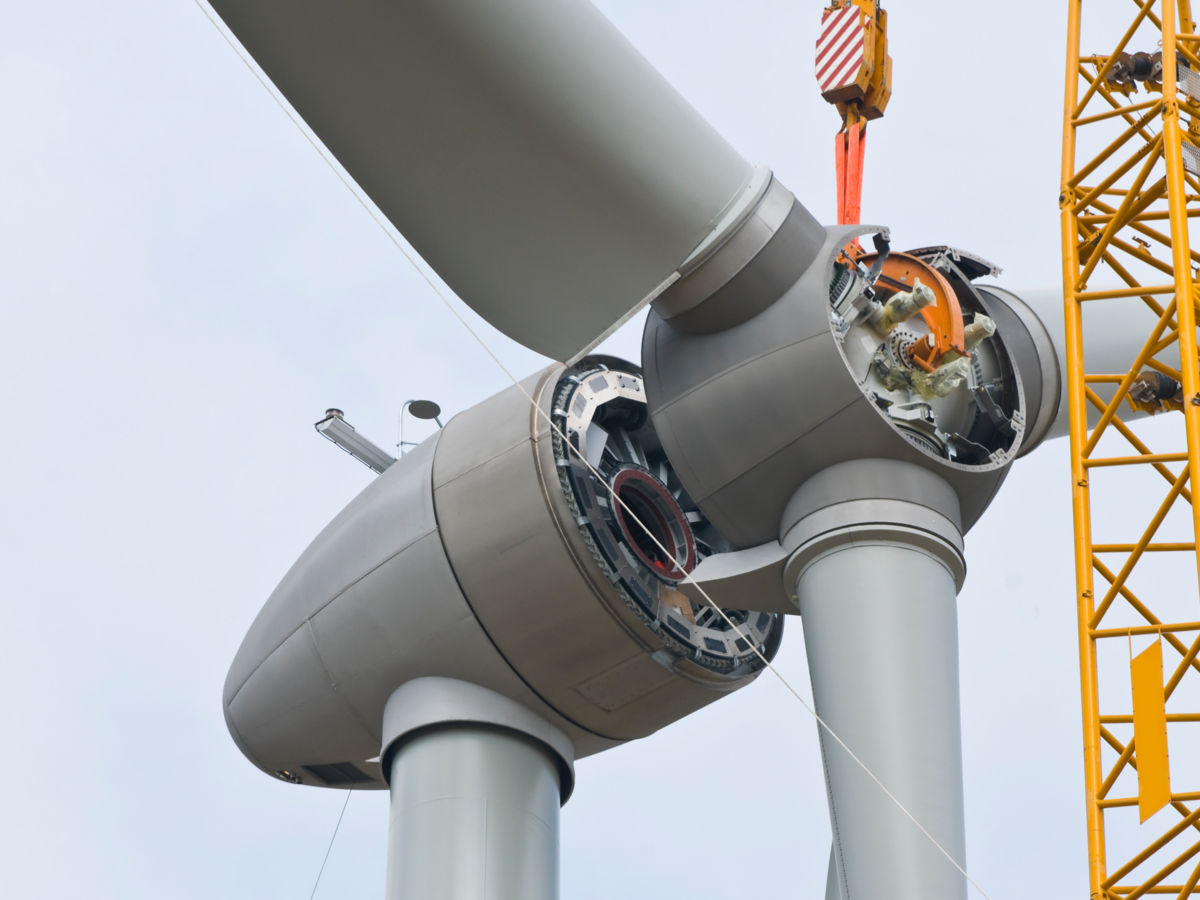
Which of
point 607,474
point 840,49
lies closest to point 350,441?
point 607,474

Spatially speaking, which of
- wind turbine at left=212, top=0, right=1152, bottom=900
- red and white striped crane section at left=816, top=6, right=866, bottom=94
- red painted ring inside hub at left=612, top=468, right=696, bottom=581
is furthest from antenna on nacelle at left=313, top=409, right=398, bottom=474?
red and white striped crane section at left=816, top=6, right=866, bottom=94

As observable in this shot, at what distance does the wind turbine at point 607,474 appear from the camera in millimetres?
12875

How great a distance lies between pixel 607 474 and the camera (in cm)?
1661

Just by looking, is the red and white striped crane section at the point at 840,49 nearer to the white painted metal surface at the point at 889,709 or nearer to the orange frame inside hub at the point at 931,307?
the orange frame inside hub at the point at 931,307

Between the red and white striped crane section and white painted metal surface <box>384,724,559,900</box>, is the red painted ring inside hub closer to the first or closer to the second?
white painted metal surface <box>384,724,559,900</box>

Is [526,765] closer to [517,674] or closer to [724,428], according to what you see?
[517,674]

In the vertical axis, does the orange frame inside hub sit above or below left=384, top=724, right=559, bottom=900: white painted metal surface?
above

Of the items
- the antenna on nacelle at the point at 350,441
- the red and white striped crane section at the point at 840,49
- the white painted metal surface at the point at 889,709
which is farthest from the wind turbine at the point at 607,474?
the red and white striped crane section at the point at 840,49

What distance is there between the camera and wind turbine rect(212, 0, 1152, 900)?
12.9 metres

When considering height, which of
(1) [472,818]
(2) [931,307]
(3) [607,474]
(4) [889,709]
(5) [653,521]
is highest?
(3) [607,474]

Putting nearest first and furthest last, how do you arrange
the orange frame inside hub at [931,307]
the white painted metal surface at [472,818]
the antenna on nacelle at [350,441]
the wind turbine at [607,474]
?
the wind turbine at [607,474] < the orange frame inside hub at [931,307] < the white painted metal surface at [472,818] < the antenna on nacelle at [350,441]

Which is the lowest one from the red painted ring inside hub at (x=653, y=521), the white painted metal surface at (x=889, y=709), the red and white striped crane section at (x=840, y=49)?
the white painted metal surface at (x=889, y=709)

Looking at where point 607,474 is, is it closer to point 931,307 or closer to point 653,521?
point 653,521

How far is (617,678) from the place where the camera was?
1633 centimetres
